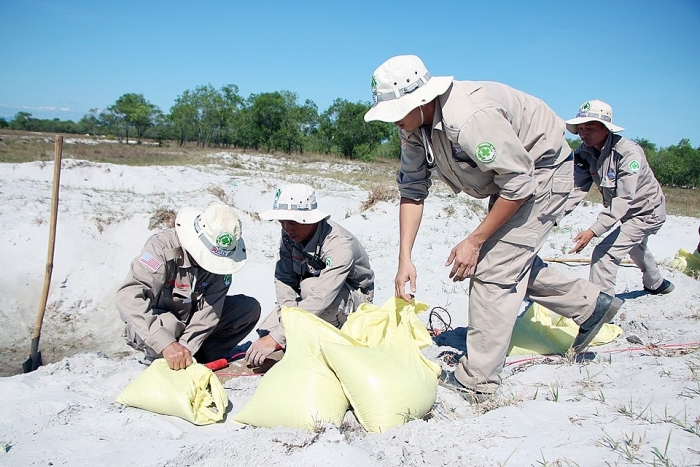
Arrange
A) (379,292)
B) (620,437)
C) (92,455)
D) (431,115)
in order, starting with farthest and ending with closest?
1. (379,292)
2. (431,115)
3. (92,455)
4. (620,437)

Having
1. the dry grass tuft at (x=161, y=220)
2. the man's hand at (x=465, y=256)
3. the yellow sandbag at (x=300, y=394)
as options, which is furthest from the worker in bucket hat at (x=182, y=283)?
the dry grass tuft at (x=161, y=220)

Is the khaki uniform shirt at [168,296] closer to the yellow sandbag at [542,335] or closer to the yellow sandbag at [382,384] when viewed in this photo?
the yellow sandbag at [382,384]

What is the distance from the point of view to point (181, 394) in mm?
2176

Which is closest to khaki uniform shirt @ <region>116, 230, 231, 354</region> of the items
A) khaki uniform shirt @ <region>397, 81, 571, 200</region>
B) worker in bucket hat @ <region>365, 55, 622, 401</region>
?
worker in bucket hat @ <region>365, 55, 622, 401</region>

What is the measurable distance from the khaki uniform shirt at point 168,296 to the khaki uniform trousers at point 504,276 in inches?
62.5

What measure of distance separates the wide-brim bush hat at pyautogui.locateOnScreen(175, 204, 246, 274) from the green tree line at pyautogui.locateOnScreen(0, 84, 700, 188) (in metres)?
32.7

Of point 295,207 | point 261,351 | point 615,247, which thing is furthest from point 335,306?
point 615,247

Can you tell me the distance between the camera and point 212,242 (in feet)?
8.65

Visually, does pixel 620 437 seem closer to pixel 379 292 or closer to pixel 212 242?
pixel 212 242

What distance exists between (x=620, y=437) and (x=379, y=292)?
3.12 metres

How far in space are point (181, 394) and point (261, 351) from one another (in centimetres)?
62

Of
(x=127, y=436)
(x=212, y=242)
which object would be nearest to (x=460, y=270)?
(x=212, y=242)

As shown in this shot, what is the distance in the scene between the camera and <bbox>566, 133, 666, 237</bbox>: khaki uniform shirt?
3.38 metres

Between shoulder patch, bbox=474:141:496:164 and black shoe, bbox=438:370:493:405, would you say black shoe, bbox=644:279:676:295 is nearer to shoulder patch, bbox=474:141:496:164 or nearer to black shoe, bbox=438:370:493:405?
black shoe, bbox=438:370:493:405
